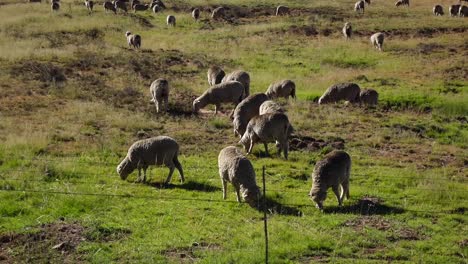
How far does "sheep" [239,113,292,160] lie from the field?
531 mm

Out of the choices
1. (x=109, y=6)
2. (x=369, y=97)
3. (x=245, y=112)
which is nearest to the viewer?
(x=245, y=112)

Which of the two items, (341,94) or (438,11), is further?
(438,11)

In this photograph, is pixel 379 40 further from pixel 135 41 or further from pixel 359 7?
pixel 359 7

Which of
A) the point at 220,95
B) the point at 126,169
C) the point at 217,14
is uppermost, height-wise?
the point at 217,14

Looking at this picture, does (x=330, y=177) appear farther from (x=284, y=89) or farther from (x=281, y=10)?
(x=281, y=10)

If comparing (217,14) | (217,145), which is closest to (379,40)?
(217,14)

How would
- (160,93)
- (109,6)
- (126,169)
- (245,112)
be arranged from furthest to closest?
(109,6) → (160,93) → (245,112) → (126,169)

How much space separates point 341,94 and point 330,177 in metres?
13.6

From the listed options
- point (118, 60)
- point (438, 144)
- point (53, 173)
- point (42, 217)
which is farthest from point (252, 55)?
point (42, 217)

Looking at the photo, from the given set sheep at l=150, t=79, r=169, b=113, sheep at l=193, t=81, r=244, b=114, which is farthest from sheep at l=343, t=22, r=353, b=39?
sheep at l=150, t=79, r=169, b=113

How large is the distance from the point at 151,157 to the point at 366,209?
5.70 metres

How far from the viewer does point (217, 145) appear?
820 inches

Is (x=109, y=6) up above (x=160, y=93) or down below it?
above

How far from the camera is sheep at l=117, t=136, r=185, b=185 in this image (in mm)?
16484
